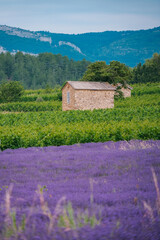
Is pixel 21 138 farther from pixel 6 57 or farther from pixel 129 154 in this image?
pixel 6 57

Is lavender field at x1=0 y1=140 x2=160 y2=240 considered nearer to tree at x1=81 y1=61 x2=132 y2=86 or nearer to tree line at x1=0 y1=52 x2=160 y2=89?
tree at x1=81 y1=61 x2=132 y2=86

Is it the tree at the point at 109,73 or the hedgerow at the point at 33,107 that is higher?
the tree at the point at 109,73

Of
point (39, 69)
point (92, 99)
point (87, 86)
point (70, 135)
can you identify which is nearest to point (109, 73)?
point (87, 86)

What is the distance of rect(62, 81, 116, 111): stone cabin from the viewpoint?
33.9m

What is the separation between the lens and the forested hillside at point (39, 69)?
437 feet

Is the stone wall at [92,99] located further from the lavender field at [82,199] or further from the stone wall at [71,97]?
the lavender field at [82,199]

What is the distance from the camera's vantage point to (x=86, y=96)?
34.5 meters

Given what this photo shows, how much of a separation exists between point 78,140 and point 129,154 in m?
6.31

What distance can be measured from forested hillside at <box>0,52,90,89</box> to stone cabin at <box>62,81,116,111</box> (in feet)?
309

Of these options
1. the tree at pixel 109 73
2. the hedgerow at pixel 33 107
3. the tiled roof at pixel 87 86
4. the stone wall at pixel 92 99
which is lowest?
the hedgerow at pixel 33 107

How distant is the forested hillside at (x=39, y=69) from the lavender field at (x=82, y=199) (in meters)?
124

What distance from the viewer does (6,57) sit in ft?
454

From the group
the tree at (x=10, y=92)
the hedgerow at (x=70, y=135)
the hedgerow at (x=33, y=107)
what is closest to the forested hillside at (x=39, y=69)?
the tree at (x=10, y=92)

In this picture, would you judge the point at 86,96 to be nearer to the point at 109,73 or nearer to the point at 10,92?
the point at 109,73
